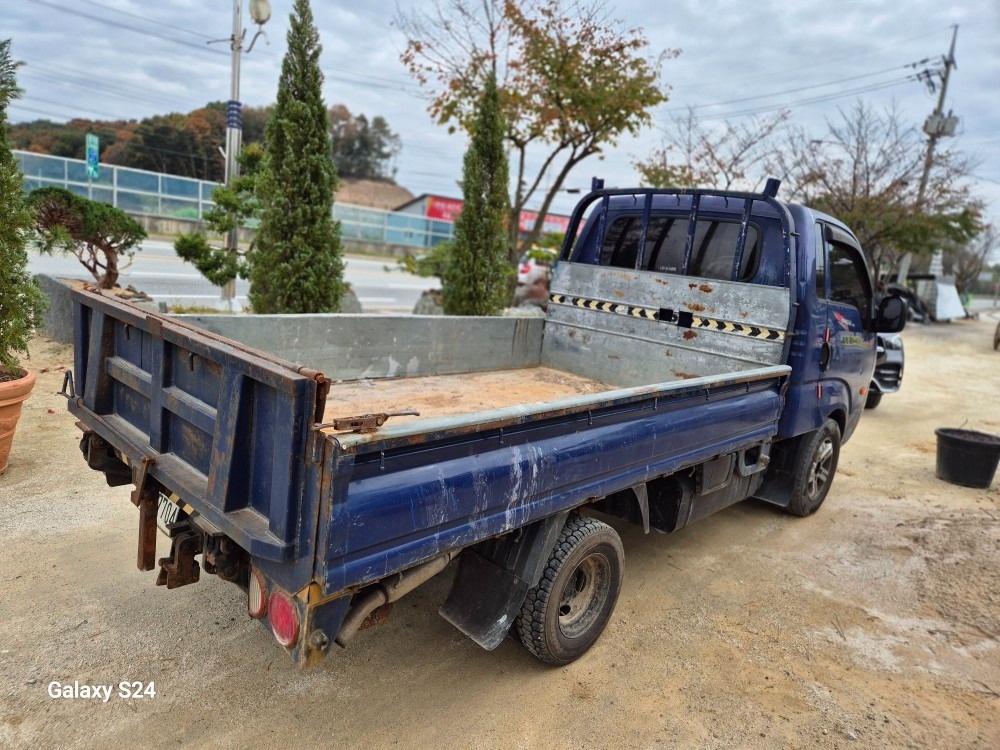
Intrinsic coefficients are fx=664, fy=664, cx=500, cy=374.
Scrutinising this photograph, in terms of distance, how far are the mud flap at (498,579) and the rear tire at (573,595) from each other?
0.12 meters

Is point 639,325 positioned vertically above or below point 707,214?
below

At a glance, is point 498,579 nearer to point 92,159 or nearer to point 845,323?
point 845,323

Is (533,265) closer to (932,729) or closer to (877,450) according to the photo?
(877,450)

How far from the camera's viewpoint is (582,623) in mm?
3293

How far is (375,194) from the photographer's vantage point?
55.9 meters

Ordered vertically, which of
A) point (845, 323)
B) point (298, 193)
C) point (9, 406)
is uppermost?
point (298, 193)

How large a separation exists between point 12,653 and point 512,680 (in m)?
2.22

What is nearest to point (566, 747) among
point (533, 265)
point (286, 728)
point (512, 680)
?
point (512, 680)

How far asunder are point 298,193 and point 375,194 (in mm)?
50538

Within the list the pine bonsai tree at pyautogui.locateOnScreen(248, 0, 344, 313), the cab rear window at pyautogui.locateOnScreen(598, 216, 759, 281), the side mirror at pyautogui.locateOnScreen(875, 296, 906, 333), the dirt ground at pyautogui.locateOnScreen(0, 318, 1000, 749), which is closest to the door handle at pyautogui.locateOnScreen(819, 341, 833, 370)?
the cab rear window at pyautogui.locateOnScreen(598, 216, 759, 281)

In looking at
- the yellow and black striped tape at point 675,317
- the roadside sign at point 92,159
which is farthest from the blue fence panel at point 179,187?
the yellow and black striped tape at point 675,317

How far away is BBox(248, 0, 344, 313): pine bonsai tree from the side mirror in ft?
18.9

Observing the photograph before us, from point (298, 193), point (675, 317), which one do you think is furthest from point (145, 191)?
point (675, 317)

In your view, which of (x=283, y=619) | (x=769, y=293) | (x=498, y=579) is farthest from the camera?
(x=769, y=293)
